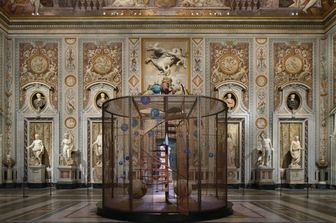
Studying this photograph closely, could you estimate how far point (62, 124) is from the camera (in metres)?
26.6

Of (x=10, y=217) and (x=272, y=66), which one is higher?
(x=272, y=66)

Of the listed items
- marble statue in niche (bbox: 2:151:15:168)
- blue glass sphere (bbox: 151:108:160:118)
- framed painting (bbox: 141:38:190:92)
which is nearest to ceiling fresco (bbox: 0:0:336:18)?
framed painting (bbox: 141:38:190:92)

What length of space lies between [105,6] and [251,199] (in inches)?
520

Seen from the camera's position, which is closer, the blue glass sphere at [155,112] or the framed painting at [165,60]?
the blue glass sphere at [155,112]

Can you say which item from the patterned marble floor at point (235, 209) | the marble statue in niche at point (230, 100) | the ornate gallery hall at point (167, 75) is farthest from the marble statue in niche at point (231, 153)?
the patterned marble floor at point (235, 209)

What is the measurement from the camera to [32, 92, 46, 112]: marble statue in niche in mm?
26609

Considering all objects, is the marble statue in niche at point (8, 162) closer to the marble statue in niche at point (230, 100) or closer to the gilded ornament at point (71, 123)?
the gilded ornament at point (71, 123)

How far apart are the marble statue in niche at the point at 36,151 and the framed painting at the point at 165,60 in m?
5.89

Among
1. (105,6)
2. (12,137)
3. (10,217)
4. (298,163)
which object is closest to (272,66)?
(298,163)

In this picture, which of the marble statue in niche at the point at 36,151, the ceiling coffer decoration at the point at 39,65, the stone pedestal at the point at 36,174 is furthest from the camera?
the ceiling coffer decoration at the point at 39,65

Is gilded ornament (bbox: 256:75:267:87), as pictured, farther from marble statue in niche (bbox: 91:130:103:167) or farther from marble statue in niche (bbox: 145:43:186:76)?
marble statue in niche (bbox: 91:130:103:167)

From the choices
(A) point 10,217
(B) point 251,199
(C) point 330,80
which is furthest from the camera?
(C) point 330,80

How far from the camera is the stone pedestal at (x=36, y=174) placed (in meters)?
26.0

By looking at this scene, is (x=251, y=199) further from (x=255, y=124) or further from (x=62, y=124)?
(x=62, y=124)
